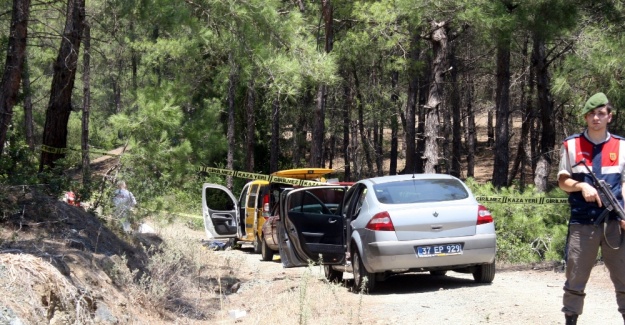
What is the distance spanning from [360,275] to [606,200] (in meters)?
5.02

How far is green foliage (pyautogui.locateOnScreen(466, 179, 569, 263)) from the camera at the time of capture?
53.6 ft

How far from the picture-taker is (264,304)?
1052cm

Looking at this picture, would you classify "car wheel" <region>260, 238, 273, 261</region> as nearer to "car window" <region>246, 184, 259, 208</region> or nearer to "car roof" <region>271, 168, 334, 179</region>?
"car roof" <region>271, 168, 334, 179</region>

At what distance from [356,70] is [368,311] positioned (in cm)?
2605

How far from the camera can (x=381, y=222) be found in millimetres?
10602

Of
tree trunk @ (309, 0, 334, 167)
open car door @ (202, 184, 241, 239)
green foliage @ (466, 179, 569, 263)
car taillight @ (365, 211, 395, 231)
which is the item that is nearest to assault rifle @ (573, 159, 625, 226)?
car taillight @ (365, 211, 395, 231)

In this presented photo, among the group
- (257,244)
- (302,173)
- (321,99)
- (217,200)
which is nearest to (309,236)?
(302,173)

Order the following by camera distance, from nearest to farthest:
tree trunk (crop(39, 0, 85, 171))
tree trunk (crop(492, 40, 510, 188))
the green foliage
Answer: tree trunk (crop(39, 0, 85, 171)) < the green foliage < tree trunk (crop(492, 40, 510, 188))

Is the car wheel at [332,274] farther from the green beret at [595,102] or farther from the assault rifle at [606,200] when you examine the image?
the green beret at [595,102]

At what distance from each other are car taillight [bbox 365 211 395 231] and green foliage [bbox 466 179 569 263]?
6.36 metres

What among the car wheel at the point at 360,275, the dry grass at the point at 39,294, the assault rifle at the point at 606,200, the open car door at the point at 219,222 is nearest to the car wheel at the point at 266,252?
the open car door at the point at 219,222

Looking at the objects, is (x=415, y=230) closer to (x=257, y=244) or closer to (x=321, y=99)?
(x=257, y=244)

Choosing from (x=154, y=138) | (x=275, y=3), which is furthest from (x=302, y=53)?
(x=154, y=138)

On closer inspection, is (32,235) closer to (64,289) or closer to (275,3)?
(64,289)
